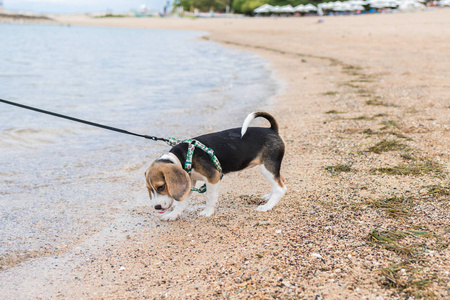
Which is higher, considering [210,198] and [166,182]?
[166,182]

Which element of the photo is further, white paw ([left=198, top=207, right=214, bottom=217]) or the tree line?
the tree line

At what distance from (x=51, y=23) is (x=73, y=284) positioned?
429 feet

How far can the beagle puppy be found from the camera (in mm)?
3656

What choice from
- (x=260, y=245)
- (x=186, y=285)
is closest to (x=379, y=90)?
(x=260, y=245)

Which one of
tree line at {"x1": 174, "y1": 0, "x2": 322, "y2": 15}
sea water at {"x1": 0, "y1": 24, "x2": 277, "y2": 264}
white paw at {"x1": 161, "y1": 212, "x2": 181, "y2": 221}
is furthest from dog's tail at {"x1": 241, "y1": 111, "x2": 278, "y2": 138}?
tree line at {"x1": 174, "y1": 0, "x2": 322, "y2": 15}

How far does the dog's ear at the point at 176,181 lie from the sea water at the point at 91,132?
953mm

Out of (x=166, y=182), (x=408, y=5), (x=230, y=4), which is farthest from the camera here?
(x=230, y=4)

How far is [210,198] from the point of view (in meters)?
4.16

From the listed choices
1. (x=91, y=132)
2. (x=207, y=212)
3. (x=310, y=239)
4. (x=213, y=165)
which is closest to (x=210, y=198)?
(x=207, y=212)

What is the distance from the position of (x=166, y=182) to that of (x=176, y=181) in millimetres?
91

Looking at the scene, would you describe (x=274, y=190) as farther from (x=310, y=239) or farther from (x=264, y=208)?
(x=310, y=239)

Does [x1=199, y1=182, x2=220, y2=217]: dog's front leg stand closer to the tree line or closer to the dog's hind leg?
the dog's hind leg

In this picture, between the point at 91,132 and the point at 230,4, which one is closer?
the point at 91,132

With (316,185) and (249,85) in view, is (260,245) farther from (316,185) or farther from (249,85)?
(249,85)
